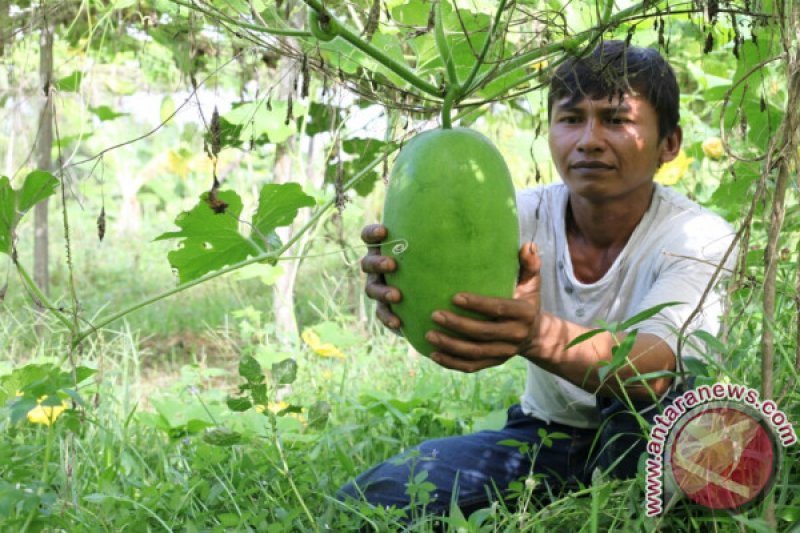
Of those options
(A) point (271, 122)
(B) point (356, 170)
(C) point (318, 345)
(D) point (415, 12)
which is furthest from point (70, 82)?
(D) point (415, 12)

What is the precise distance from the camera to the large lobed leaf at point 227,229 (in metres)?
1.78

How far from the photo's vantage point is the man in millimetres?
1733

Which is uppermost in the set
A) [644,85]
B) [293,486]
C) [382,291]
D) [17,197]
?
[644,85]

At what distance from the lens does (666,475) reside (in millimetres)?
1396

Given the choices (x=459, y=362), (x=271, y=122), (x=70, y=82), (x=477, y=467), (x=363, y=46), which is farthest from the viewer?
(x=70, y=82)

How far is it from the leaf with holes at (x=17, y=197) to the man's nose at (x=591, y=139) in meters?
1.04

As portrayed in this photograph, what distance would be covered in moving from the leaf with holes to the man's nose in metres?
1.04

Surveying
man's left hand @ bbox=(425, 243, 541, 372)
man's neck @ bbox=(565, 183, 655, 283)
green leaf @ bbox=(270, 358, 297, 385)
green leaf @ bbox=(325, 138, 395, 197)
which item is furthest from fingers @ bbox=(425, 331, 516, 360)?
green leaf @ bbox=(325, 138, 395, 197)

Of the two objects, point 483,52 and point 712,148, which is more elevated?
point 483,52

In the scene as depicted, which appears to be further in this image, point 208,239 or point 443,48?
point 208,239

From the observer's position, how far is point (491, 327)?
142cm

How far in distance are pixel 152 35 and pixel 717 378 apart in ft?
6.82

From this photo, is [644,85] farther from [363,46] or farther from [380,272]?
[363,46]

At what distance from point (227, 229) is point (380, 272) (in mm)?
458
